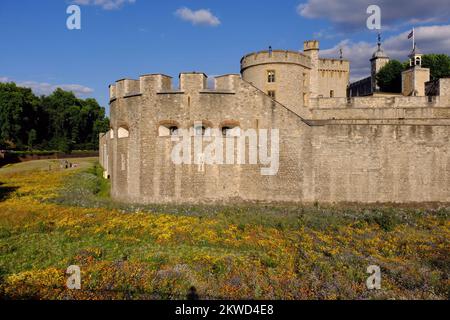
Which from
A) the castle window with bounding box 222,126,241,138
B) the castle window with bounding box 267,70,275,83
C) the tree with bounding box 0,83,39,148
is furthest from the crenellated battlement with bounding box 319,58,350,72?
the tree with bounding box 0,83,39,148

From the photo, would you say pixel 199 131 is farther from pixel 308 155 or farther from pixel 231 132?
pixel 308 155

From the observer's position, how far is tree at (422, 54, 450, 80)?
1710 inches

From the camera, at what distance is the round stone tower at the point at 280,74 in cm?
2505

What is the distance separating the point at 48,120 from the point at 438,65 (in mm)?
77871

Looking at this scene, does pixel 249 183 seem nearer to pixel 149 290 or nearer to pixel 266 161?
pixel 266 161

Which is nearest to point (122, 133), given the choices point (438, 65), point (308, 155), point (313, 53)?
point (308, 155)

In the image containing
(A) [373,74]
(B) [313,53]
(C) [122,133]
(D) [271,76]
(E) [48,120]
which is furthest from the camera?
(E) [48,120]

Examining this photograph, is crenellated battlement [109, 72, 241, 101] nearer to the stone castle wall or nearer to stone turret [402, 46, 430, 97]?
the stone castle wall

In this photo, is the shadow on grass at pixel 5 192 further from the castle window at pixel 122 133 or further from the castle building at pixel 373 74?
the castle building at pixel 373 74

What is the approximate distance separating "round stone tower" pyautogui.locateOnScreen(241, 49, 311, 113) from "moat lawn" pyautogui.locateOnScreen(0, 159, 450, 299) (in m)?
10.6

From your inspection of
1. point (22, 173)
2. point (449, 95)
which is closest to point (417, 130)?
point (449, 95)

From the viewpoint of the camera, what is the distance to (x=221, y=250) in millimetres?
11312

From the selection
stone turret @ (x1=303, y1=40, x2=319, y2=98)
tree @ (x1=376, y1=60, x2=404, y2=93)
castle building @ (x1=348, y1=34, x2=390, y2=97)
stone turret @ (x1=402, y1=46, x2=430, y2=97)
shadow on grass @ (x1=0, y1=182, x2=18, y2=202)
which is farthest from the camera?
castle building @ (x1=348, y1=34, x2=390, y2=97)
